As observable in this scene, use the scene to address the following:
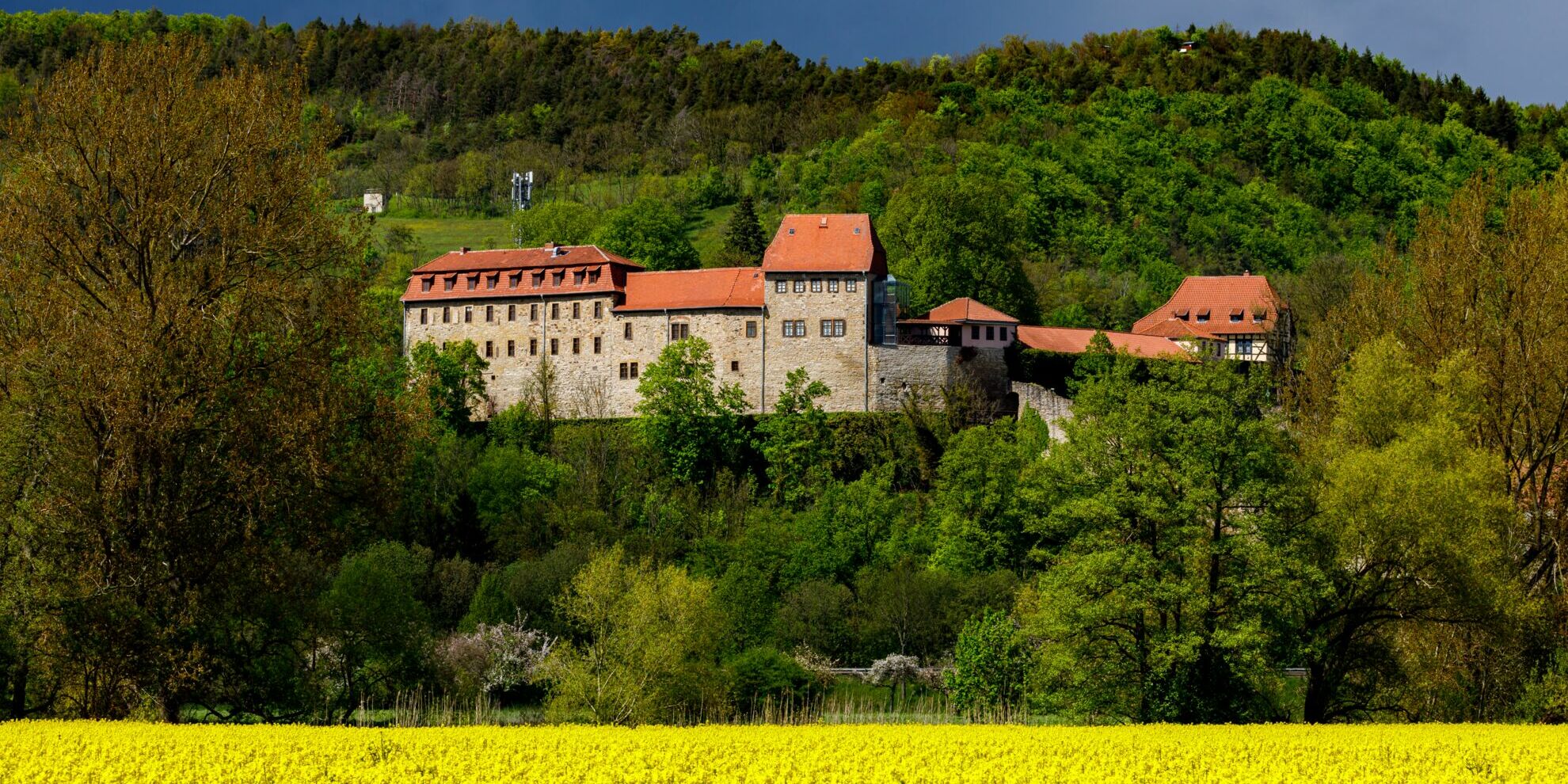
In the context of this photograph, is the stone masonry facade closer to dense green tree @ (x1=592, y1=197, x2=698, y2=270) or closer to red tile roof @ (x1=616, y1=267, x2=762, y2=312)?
red tile roof @ (x1=616, y1=267, x2=762, y2=312)

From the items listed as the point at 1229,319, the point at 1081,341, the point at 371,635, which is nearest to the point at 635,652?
Result: the point at 371,635

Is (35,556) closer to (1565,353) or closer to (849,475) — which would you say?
(1565,353)

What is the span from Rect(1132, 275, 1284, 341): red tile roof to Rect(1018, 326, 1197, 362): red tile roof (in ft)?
12.5

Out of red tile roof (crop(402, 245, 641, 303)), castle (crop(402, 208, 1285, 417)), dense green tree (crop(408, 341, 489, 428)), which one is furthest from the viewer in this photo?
red tile roof (crop(402, 245, 641, 303))

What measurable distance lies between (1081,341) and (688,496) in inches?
788

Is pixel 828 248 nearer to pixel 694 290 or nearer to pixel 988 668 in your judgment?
pixel 694 290

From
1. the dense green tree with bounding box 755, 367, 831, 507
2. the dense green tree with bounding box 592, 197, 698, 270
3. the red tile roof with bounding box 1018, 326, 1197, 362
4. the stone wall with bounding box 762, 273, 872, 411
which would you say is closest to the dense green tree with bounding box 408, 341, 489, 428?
the stone wall with bounding box 762, 273, 872, 411

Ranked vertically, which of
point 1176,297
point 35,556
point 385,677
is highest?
point 1176,297

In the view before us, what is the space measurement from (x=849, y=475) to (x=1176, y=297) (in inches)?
1116

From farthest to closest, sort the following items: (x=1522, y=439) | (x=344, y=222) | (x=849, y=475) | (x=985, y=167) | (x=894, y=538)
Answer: (x=985, y=167)
(x=849, y=475)
(x=894, y=538)
(x=1522, y=439)
(x=344, y=222)

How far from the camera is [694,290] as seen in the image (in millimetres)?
74750

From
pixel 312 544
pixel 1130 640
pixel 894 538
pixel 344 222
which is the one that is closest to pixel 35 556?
pixel 312 544

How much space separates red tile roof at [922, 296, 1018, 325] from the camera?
234 feet

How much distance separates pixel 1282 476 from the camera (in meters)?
37.6
